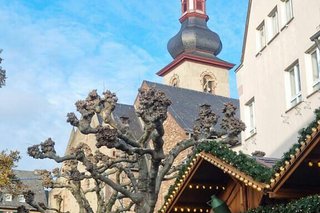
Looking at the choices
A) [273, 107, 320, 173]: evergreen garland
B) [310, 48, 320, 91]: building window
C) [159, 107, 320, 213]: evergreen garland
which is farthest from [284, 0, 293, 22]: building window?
[273, 107, 320, 173]: evergreen garland

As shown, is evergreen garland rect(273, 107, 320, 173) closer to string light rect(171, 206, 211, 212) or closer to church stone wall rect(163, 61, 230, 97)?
string light rect(171, 206, 211, 212)

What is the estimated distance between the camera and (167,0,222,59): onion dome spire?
224 ft

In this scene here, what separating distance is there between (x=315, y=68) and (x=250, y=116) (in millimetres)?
5736

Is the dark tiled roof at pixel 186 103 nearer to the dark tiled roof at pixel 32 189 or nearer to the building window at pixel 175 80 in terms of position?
the building window at pixel 175 80

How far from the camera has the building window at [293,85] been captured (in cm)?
2055

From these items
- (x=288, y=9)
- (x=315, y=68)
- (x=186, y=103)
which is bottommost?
(x=315, y=68)

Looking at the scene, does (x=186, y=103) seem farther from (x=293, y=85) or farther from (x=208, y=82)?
(x=293, y=85)

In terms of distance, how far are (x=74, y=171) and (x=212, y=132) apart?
570cm

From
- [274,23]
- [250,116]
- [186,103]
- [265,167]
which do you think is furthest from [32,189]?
[265,167]

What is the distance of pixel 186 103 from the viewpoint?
150 feet

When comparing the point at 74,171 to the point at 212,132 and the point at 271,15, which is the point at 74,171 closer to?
the point at 212,132

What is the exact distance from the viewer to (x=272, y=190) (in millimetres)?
9805

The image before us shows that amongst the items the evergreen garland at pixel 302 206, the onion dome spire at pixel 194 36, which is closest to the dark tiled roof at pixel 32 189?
the onion dome spire at pixel 194 36

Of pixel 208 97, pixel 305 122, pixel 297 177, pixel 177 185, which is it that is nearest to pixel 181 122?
pixel 208 97
